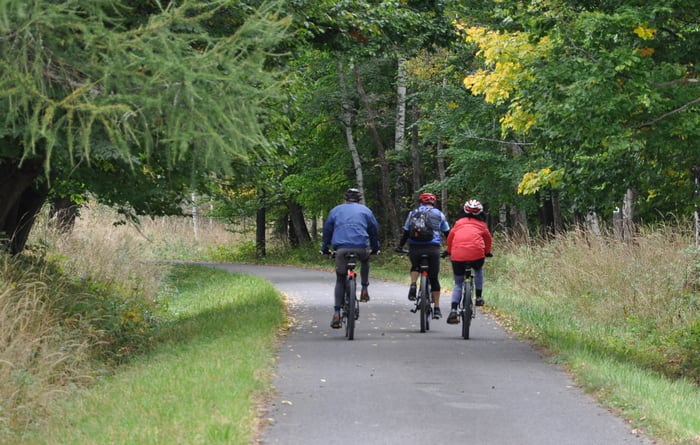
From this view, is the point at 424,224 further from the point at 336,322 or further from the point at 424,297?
the point at 336,322

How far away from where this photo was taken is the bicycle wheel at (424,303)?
14.5 m

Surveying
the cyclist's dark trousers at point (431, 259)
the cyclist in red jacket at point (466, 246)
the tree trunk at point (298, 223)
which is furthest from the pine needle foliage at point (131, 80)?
the tree trunk at point (298, 223)

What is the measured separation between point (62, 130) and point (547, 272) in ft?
48.5

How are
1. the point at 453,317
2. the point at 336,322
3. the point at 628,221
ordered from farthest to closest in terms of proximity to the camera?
the point at 628,221 < the point at 453,317 < the point at 336,322

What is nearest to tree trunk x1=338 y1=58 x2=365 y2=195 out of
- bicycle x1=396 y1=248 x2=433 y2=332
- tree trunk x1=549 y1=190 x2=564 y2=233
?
tree trunk x1=549 y1=190 x2=564 y2=233

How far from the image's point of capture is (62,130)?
8867 millimetres

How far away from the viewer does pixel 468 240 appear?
14320 millimetres

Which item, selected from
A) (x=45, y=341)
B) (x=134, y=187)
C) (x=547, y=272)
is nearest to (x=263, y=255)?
(x=547, y=272)

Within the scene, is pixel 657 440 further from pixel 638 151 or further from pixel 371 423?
pixel 638 151

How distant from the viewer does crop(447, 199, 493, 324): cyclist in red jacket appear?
14281 millimetres

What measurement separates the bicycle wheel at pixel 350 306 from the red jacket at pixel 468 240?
4.88ft

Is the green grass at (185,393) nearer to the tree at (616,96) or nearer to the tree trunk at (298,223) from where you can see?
the tree at (616,96)

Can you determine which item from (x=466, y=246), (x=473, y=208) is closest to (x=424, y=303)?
(x=466, y=246)

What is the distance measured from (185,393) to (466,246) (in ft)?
20.4
